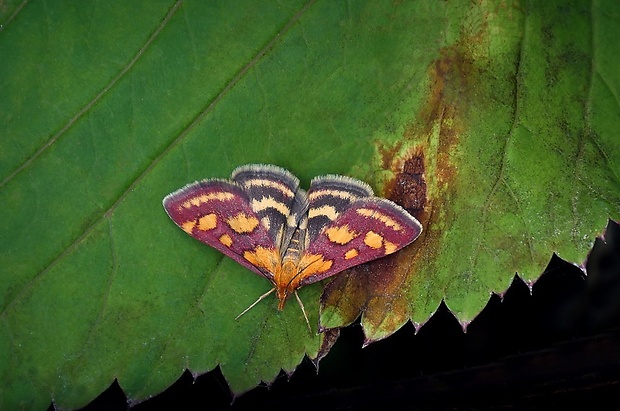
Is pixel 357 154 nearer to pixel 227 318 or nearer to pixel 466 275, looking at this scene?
pixel 466 275

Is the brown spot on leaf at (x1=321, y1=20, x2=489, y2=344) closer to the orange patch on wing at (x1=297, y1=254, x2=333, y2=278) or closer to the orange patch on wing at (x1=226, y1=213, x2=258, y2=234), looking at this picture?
the orange patch on wing at (x1=297, y1=254, x2=333, y2=278)

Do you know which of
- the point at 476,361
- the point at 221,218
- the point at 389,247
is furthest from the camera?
the point at 476,361

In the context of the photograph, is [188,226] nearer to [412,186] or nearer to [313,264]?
[313,264]

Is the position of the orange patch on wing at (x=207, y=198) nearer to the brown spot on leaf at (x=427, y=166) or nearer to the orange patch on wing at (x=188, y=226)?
the orange patch on wing at (x=188, y=226)

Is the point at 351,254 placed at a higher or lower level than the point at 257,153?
lower

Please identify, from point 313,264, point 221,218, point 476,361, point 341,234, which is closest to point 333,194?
point 341,234

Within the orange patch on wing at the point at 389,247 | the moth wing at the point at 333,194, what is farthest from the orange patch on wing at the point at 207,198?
the orange patch on wing at the point at 389,247
